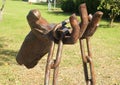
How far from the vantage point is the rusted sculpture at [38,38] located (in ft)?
5.34

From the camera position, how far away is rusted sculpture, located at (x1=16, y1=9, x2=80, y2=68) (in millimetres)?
1626

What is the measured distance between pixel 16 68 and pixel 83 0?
19752 millimetres

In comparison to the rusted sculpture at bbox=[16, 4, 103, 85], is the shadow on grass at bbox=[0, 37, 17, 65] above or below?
below

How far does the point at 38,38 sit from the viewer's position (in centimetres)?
180

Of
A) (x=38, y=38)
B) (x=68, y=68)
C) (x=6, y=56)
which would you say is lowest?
(x=6, y=56)

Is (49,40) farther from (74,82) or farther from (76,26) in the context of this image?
(74,82)

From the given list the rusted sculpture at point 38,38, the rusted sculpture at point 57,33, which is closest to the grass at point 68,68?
the rusted sculpture at point 38,38

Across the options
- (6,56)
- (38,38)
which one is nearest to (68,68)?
(6,56)

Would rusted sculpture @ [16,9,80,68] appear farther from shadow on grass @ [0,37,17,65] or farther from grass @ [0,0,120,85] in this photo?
shadow on grass @ [0,37,17,65]

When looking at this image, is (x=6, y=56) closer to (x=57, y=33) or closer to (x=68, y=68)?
(x=68, y=68)

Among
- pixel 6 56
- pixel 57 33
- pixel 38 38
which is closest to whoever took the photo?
pixel 57 33

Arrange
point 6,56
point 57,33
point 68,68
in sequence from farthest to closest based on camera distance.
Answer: point 6,56 < point 68,68 < point 57,33


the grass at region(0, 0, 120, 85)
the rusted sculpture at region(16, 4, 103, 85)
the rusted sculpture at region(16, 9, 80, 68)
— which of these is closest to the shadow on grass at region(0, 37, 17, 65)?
the grass at region(0, 0, 120, 85)

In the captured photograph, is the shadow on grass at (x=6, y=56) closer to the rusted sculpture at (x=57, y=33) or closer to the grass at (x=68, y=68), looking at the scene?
the grass at (x=68, y=68)
